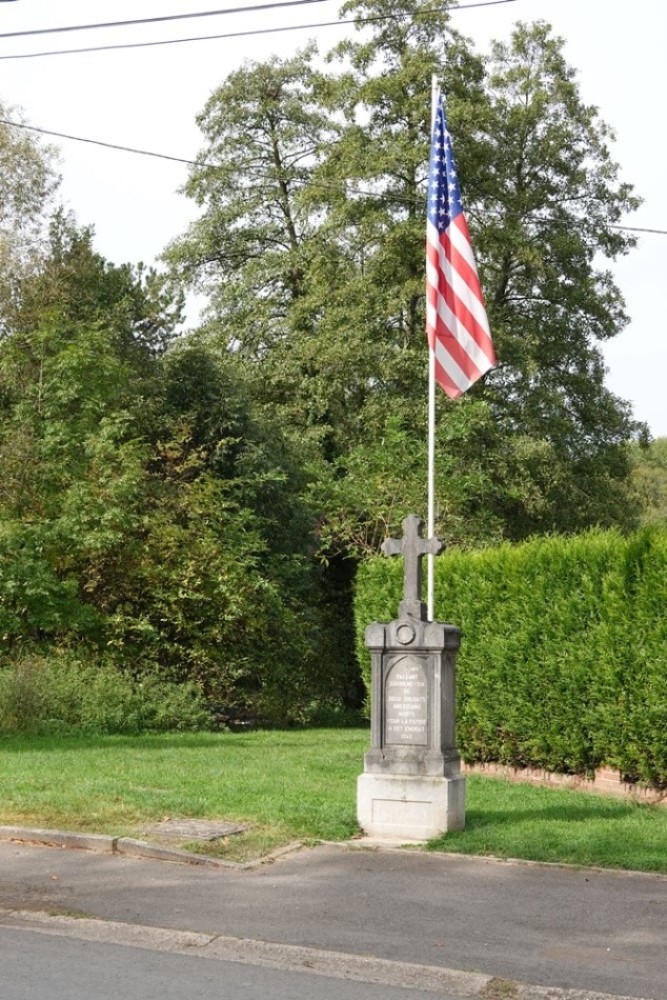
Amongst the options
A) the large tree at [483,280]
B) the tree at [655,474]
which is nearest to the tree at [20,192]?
the large tree at [483,280]

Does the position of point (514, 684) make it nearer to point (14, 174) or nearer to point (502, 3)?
point (502, 3)

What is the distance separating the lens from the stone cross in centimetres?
1134

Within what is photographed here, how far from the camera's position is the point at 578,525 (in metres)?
32.3

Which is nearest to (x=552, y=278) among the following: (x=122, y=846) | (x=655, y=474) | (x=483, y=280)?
(x=483, y=280)

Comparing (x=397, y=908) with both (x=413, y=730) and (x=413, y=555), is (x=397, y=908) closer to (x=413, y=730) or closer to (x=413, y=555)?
(x=413, y=730)

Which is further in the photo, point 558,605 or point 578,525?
point 578,525

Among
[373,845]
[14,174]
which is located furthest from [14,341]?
[373,845]

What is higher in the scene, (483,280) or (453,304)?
(483,280)

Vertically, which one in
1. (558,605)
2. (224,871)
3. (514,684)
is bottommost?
(224,871)

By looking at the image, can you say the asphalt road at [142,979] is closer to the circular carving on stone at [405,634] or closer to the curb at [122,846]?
the curb at [122,846]

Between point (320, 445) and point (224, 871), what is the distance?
76.7ft

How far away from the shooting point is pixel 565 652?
14930mm

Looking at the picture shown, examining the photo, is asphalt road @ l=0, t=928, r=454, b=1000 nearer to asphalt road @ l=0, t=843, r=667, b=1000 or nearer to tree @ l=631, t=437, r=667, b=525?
asphalt road @ l=0, t=843, r=667, b=1000

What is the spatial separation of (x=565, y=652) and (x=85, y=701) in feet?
31.3
